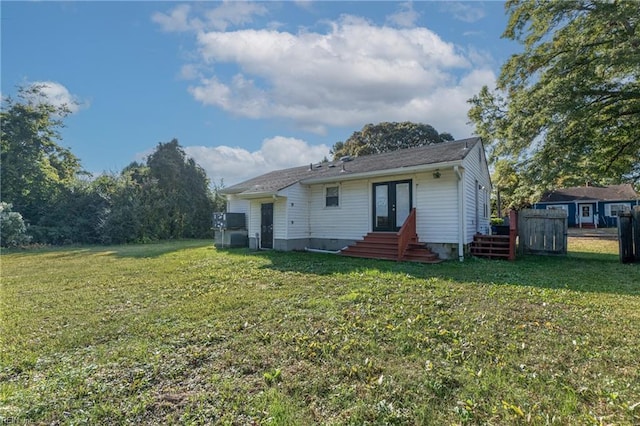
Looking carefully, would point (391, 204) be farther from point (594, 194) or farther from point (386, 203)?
point (594, 194)

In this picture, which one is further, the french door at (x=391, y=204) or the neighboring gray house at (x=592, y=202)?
the neighboring gray house at (x=592, y=202)

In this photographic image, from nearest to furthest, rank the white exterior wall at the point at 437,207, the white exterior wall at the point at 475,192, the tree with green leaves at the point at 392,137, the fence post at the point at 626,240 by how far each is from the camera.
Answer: the fence post at the point at 626,240 < the white exterior wall at the point at 437,207 < the white exterior wall at the point at 475,192 < the tree with green leaves at the point at 392,137

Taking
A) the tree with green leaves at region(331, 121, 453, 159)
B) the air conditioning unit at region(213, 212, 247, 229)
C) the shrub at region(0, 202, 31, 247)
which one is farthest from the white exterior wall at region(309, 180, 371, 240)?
the tree with green leaves at region(331, 121, 453, 159)

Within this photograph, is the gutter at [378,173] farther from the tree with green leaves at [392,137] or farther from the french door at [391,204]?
the tree with green leaves at [392,137]

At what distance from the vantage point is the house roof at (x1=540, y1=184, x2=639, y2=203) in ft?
94.6

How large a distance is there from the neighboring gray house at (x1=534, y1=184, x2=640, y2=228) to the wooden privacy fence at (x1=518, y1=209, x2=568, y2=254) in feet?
72.4

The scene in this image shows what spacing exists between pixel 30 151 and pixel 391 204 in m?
24.8

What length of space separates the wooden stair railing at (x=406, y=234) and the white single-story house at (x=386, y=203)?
212mm

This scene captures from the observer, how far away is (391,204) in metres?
11.0

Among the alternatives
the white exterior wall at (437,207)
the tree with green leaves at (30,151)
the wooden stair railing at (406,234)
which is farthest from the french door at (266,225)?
the tree with green leaves at (30,151)

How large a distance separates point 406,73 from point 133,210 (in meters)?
17.3

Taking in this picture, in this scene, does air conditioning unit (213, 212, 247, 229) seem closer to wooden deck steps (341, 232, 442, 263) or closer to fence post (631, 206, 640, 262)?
wooden deck steps (341, 232, 442, 263)

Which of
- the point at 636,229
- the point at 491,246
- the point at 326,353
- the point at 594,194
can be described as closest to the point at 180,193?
the point at 491,246

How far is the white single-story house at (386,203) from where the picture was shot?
385 inches
